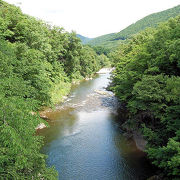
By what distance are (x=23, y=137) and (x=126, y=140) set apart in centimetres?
1199

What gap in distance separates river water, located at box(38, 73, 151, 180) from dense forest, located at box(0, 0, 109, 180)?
276 cm

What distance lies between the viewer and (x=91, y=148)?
48.0ft

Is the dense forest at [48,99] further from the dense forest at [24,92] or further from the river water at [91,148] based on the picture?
the river water at [91,148]

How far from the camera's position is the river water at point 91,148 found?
1183 centimetres

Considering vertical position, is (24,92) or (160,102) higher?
(24,92)

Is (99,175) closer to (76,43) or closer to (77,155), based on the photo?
(77,155)

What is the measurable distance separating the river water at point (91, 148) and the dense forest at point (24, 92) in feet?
9.07

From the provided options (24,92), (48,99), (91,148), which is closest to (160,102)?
(91,148)

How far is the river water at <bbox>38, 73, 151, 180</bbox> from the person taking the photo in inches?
466

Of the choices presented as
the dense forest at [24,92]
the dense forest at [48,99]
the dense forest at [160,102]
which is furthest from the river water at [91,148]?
the dense forest at [24,92]

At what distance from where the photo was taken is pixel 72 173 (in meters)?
11.7

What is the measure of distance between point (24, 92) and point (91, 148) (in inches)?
313

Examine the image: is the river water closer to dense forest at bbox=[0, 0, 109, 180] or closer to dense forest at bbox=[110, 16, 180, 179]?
dense forest at bbox=[110, 16, 180, 179]

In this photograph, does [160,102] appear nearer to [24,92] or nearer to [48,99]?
[24,92]
